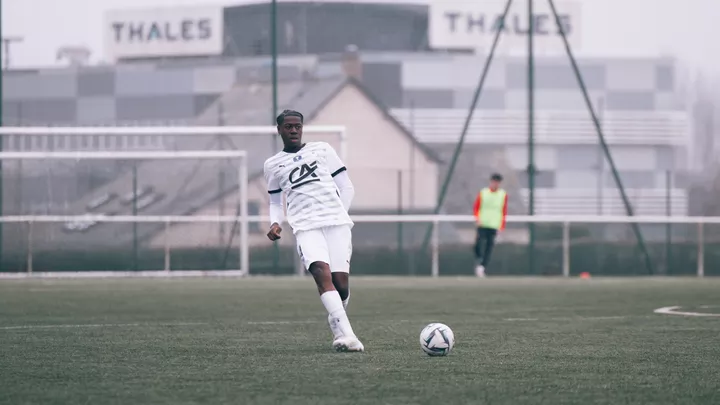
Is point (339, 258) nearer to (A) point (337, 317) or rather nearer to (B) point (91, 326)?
(A) point (337, 317)

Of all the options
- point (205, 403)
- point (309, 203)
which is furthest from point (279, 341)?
point (205, 403)

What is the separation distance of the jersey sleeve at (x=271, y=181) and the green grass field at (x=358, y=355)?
46.7 inches

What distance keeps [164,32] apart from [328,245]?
69770 millimetres

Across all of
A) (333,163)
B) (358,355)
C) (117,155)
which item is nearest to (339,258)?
(333,163)

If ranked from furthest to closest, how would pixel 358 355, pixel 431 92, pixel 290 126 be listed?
pixel 431 92 → pixel 290 126 → pixel 358 355

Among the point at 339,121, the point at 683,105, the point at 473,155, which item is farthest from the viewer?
the point at 683,105

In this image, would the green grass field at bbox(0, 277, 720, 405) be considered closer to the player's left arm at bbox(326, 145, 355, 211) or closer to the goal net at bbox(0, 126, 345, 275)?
the player's left arm at bbox(326, 145, 355, 211)

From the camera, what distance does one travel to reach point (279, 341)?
35.9 feet

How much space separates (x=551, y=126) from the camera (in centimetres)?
7056

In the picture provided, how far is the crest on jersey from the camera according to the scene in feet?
34.2

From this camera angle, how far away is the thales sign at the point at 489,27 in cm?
7669

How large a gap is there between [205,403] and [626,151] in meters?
66.7

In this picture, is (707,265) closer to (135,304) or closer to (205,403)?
(135,304)

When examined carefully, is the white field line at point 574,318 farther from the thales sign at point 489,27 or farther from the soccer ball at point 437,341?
the thales sign at point 489,27
